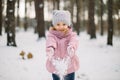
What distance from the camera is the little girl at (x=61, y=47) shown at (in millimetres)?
3645

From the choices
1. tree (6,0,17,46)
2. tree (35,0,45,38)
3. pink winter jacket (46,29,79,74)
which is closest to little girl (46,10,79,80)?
pink winter jacket (46,29,79,74)

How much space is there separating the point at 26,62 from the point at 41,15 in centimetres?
700

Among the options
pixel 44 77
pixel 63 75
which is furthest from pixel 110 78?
pixel 63 75

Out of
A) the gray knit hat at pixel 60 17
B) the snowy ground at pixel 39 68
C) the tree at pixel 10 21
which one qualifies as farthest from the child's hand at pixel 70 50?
the tree at pixel 10 21

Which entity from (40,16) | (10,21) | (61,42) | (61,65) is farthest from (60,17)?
(40,16)

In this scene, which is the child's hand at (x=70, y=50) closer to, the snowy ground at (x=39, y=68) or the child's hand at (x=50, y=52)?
the child's hand at (x=50, y=52)

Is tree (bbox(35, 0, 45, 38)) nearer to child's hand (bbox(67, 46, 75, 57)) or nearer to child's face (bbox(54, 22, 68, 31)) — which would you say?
child's face (bbox(54, 22, 68, 31))

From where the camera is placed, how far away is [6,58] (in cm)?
856

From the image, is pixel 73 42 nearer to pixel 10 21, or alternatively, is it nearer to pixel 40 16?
pixel 10 21

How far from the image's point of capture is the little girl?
364 cm

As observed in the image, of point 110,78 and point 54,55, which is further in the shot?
point 110,78

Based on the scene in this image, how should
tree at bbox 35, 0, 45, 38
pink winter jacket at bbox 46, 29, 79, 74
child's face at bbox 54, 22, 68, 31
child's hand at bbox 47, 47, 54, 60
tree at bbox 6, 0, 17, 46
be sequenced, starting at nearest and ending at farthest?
child's hand at bbox 47, 47, 54, 60 < pink winter jacket at bbox 46, 29, 79, 74 < child's face at bbox 54, 22, 68, 31 < tree at bbox 6, 0, 17, 46 < tree at bbox 35, 0, 45, 38

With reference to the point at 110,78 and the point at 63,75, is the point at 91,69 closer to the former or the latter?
the point at 110,78

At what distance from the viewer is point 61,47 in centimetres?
375
